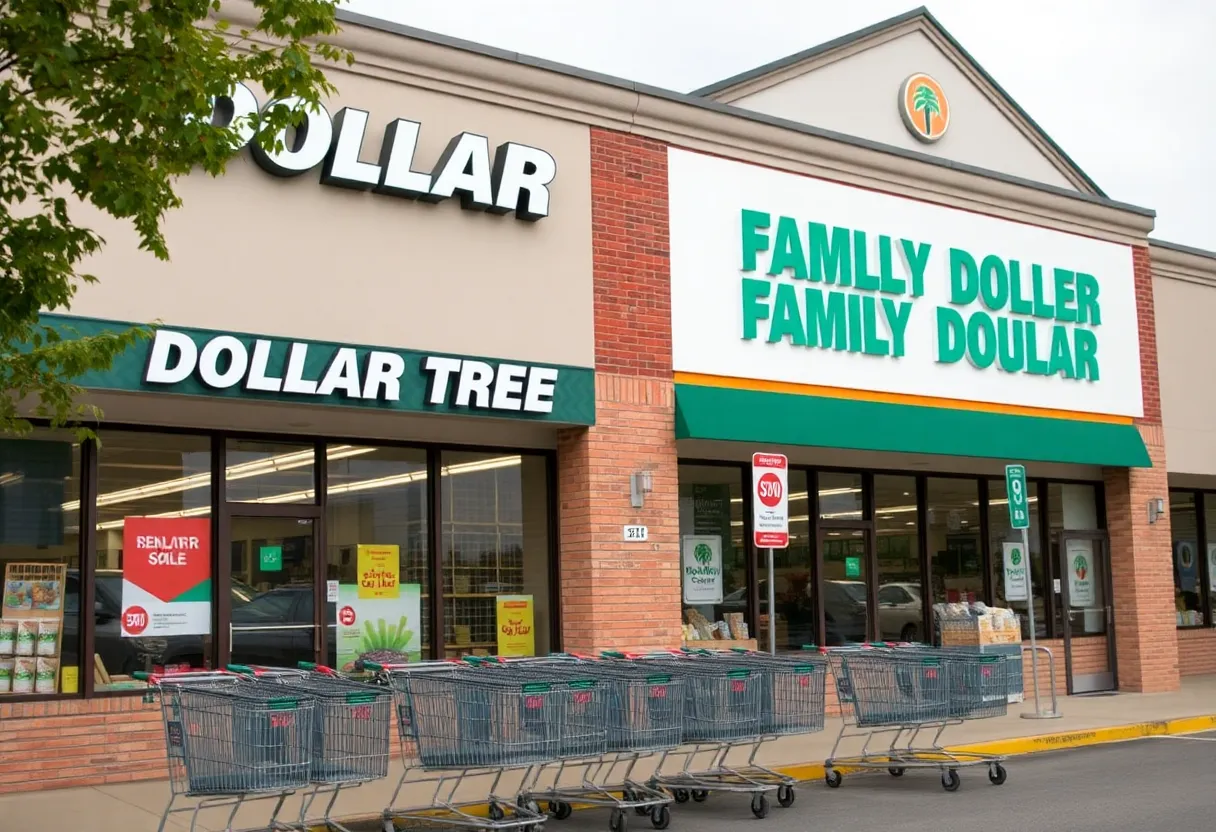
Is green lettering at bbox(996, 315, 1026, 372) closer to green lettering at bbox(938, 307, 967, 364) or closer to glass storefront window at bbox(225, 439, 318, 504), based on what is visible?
green lettering at bbox(938, 307, 967, 364)

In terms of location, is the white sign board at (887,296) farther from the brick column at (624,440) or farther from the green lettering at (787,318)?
the brick column at (624,440)

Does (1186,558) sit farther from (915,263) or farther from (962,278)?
(915,263)

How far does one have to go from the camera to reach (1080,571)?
67.8 ft

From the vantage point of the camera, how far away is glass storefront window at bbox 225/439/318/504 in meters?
13.5

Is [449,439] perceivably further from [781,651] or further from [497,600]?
[781,651]

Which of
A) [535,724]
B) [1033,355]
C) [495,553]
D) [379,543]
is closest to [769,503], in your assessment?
[495,553]

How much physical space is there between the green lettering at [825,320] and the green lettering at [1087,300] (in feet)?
15.8

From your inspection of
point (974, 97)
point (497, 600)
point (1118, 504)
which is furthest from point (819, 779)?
point (974, 97)

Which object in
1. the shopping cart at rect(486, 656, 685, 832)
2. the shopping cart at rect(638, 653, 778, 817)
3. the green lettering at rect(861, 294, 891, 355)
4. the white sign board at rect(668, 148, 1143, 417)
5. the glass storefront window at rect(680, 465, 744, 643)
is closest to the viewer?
the shopping cart at rect(486, 656, 685, 832)

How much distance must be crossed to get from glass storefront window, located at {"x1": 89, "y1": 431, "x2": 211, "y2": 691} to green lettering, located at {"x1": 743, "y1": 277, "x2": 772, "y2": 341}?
20.9ft

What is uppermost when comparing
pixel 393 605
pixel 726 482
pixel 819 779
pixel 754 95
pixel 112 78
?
pixel 754 95

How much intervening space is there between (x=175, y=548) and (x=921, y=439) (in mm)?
9215

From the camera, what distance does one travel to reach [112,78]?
862 cm

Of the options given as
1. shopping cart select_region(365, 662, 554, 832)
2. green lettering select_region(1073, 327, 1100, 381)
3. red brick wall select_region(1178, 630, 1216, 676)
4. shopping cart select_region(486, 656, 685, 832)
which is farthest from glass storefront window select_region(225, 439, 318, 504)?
red brick wall select_region(1178, 630, 1216, 676)
